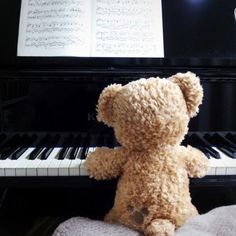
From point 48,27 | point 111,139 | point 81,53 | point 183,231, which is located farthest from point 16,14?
point 183,231

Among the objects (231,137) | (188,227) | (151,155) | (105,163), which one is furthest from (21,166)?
(231,137)

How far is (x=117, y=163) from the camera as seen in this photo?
104cm

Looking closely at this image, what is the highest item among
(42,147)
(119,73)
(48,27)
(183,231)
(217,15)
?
(217,15)

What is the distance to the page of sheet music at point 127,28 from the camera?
1.29 m

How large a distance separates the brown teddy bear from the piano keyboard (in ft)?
0.26

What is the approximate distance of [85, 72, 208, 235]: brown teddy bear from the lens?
3.11 ft

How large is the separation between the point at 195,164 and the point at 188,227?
198 millimetres

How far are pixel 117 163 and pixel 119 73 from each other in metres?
0.36

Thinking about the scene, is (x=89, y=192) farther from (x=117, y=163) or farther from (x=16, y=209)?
(x=117, y=163)

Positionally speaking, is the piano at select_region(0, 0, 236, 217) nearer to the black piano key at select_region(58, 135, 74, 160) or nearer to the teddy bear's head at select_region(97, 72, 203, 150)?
the black piano key at select_region(58, 135, 74, 160)

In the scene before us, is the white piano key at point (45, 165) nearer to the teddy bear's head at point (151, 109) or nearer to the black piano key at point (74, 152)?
the black piano key at point (74, 152)

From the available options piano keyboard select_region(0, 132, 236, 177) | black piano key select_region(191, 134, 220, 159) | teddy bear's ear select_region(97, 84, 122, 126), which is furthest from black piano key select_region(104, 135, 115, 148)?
black piano key select_region(191, 134, 220, 159)

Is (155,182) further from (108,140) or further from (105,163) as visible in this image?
(108,140)

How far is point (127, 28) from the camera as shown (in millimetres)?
1320
